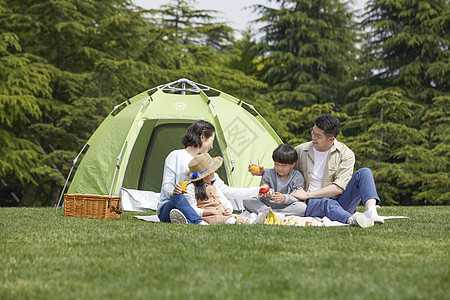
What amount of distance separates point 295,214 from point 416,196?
22.9 feet

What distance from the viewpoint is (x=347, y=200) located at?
13.0 ft

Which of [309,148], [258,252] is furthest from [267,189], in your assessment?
[258,252]

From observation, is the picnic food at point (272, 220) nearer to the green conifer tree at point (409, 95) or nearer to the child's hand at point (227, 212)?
the child's hand at point (227, 212)

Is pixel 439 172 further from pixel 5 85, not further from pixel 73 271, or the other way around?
pixel 73 271

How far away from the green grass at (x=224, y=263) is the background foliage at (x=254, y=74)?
6.28 meters

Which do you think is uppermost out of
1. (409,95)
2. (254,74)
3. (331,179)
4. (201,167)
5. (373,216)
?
(254,74)

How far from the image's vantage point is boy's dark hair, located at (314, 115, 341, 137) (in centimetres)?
393

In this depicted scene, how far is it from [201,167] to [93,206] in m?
1.21

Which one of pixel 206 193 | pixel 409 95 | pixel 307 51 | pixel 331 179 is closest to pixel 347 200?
pixel 331 179

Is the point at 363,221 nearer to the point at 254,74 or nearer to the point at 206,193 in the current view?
the point at 206,193

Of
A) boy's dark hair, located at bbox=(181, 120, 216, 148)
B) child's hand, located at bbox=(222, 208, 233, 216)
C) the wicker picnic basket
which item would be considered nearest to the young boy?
child's hand, located at bbox=(222, 208, 233, 216)

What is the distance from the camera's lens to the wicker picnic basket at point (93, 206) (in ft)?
13.9

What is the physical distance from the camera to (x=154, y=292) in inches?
64.4

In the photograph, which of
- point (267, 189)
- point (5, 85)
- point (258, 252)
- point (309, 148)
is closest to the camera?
point (258, 252)
